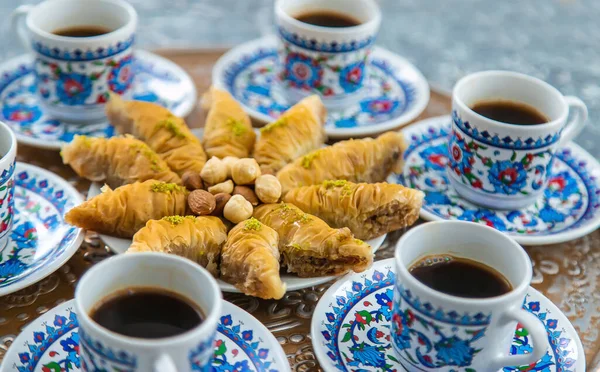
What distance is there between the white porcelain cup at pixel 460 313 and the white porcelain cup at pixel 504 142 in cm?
38

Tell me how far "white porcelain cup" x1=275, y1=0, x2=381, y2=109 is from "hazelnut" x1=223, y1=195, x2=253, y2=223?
568mm

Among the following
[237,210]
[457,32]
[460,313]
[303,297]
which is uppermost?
[460,313]

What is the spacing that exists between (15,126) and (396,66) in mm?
986

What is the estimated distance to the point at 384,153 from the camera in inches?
65.2

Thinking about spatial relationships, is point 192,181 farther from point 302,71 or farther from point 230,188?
point 302,71

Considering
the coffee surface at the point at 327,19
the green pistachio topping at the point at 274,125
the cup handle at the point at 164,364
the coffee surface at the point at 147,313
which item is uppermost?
the cup handle at the point at 164,364

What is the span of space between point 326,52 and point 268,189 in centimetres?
52

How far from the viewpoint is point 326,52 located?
1877mm

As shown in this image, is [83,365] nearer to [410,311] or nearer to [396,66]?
[410,311]

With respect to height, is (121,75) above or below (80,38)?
below

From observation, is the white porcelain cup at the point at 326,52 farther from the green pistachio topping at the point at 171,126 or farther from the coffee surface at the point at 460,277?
the coffee surface at the point at 460,277

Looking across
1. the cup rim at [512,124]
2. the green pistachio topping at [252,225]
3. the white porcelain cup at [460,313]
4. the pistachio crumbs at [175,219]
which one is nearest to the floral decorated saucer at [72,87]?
the pistachio crumbs at [175,219]

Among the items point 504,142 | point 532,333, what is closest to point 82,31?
point 504,142

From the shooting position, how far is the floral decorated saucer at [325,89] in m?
1.89
